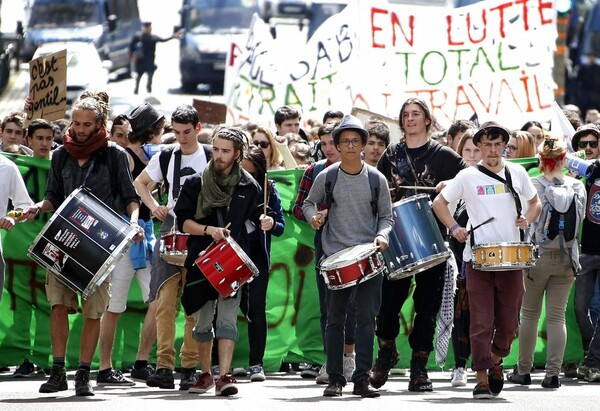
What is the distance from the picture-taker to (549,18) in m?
19.1

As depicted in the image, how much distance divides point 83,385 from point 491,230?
9.35 feet

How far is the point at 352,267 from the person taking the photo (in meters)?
11.4

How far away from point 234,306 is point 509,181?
78.5 inches

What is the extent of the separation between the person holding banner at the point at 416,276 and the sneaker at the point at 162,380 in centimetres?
139

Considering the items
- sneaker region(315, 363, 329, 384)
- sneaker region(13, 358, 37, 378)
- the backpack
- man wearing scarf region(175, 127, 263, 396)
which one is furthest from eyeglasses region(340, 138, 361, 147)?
sneaker region(13, 358, 37, 378)

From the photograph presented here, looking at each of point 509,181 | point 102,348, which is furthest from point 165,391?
point 509,181

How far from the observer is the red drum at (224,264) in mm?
11516

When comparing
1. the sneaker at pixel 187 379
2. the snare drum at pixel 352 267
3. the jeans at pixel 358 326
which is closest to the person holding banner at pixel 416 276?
the jeans at pixel 358 326

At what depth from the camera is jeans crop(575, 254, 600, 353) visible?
13602mm

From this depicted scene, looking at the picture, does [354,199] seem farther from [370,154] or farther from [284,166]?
[284,166]

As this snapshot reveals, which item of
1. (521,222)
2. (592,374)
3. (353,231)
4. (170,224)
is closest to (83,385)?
(170,224)

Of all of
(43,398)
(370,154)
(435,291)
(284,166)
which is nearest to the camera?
(43,398)

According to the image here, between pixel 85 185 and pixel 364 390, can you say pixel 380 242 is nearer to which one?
pixel 364 390

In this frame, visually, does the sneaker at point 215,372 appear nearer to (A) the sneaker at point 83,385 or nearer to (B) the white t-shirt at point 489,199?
(A) the sneaker at point 83,385
